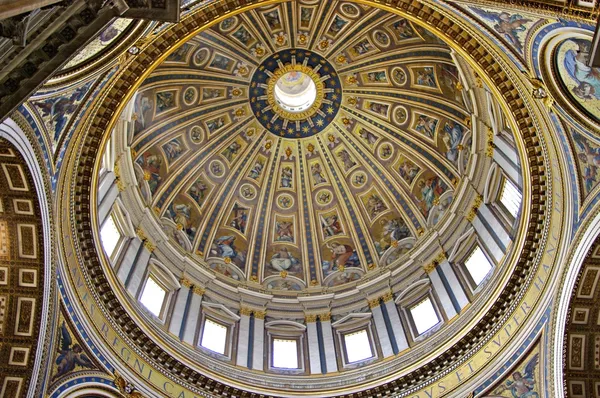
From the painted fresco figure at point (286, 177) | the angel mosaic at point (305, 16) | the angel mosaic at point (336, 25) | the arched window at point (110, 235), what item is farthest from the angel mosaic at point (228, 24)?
the arched window at point (110, 235)

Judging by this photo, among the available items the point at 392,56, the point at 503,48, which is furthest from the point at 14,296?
the point at 392,56

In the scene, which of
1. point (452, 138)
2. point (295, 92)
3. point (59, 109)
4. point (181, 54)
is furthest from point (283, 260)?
point (59, 109)

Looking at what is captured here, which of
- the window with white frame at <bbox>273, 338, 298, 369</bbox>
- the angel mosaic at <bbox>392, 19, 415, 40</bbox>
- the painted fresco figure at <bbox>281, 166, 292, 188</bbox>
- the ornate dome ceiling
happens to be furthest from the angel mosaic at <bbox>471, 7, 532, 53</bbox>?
the painted fresco figure at <bbox>281, 166, 292, 188</bbox>

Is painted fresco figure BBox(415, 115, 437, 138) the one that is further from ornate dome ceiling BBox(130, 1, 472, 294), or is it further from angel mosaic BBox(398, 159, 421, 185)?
angel mosaic BBox(398, 159, 421, 185)

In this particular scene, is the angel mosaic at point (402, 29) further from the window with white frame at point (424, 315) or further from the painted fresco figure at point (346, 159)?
the window with white frame at point (424, 315)

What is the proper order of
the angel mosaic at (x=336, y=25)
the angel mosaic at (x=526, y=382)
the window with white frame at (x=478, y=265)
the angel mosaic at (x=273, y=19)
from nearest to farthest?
the angel mosaic at (x=526, y=382), the window with white frame at (x=478, y=265), the angel mosaic at (x=273, y=19), the angel mosaic at (x=336, y=25)

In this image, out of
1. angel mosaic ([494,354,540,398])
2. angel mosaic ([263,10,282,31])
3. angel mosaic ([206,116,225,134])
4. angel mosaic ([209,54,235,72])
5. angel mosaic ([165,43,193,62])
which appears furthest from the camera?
angel mosaic ([206,116,225,134])

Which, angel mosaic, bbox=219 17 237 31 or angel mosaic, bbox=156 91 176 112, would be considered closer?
angel mosaic, bbox=156 91 176 112
